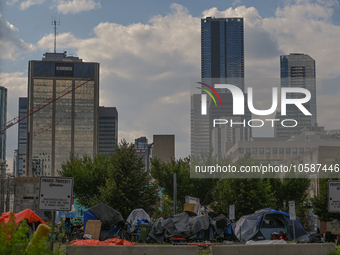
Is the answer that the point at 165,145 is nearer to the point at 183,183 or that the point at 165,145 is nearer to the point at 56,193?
the point at 183,183

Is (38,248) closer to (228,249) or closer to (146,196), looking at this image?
(228,249)

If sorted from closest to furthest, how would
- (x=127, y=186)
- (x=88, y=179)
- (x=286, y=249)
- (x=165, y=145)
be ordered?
(x=286, y=249) → (x=127, y=186) → (x=88, y=179) → (x=165, y=145)

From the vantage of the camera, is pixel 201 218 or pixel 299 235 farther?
pixel 299 235

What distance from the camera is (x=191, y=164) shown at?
51.0m

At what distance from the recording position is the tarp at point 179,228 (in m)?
24.3

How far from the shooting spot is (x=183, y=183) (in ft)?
160

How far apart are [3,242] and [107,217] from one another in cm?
2072

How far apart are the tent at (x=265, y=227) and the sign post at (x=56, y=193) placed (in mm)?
18592

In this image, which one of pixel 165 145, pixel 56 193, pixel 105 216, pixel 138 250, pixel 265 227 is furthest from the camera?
pixel 165 145

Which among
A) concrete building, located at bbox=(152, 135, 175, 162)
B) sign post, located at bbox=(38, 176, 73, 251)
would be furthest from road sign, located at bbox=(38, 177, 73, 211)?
concrete building, located at bbox=(152, 135, 175, 162)

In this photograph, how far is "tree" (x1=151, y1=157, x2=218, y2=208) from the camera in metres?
48.7

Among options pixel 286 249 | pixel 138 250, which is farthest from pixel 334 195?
pixel 138 250

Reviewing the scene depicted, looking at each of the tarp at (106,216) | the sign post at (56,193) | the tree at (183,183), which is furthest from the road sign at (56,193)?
the tree at (183,183)

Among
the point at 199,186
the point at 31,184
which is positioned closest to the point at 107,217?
the point at 199,186
